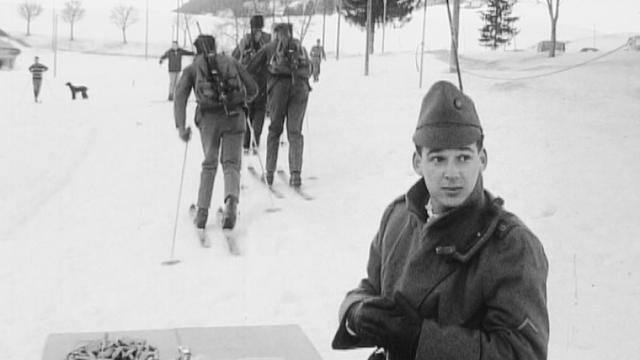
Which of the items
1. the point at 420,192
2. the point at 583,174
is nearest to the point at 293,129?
the point at 583,174

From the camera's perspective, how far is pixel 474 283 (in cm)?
230

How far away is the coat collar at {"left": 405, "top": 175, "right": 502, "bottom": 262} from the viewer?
2338 millimetres

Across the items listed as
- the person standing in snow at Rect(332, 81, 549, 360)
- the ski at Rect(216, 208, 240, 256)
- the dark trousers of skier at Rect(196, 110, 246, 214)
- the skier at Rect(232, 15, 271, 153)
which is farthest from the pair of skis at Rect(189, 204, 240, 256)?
the person standing in snow at Rect(332, 81, 549, 360)

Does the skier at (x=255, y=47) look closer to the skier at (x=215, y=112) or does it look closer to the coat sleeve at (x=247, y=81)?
the coat sleeve at (x=247, y=81)

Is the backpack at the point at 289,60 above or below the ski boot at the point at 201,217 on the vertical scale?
above

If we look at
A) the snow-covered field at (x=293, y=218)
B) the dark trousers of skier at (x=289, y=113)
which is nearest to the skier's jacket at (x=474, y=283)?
the snow-covered field at (x=293, y=218)

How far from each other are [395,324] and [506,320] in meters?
0.28

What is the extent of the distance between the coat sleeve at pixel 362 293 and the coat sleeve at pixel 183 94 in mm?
6130

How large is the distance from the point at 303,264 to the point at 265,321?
1475 millimetres

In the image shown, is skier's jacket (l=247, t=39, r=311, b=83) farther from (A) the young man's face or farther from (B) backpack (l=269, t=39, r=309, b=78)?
(A) the young man's face

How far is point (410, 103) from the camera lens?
18734 mm

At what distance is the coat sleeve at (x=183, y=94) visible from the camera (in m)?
8.67

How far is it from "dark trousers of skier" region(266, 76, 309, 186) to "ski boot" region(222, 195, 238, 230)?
6.35ft

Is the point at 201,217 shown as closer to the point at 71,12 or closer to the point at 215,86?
the point at 215,86
